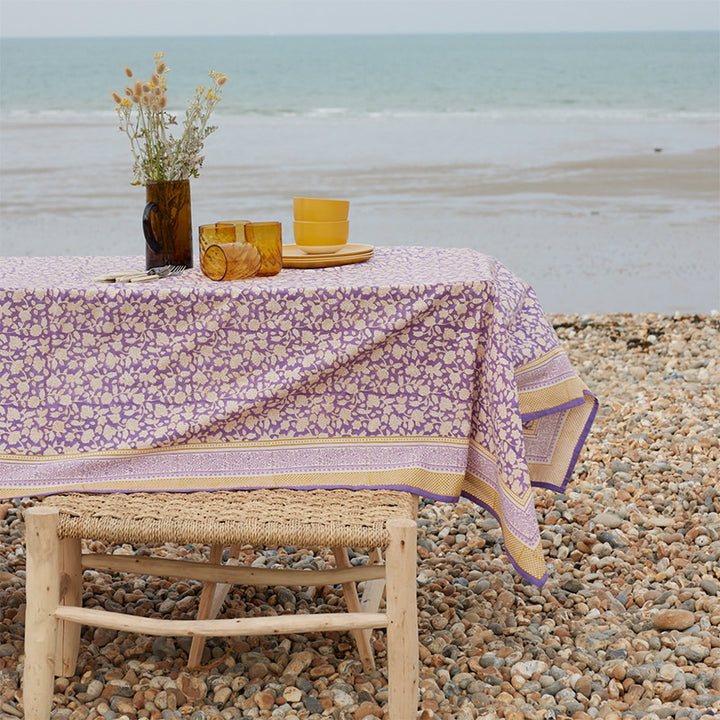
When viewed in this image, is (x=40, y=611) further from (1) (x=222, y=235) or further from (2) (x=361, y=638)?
(1) (x=222, y=235)

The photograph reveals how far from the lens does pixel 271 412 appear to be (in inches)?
83.1

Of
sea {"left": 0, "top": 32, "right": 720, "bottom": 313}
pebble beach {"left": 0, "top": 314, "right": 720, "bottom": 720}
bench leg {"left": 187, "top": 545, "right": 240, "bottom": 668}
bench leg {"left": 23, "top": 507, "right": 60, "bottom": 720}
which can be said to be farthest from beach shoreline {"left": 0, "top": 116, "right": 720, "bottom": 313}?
bench leg {"left": 23, "top": 507, "right": 60, "bottom": 720}

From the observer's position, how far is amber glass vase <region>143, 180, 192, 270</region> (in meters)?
2.20

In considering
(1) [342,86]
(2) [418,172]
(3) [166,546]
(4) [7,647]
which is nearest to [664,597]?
(3) [166,546]

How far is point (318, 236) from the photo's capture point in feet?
7.79

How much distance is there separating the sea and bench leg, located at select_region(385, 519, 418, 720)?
15.0 feet

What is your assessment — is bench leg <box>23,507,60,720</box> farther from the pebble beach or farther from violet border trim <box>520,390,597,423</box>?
violet border trim <box>520,390,597,423</box>

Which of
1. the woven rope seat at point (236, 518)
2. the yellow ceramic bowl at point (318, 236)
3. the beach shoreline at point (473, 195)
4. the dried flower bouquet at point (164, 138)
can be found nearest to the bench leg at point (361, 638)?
the woven rope seat at point (236, 518)

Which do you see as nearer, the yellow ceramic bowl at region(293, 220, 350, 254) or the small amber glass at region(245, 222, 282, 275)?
the small amber glass at region(245, 222, 282, 275)

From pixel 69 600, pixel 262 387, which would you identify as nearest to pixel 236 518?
pixel 262 387

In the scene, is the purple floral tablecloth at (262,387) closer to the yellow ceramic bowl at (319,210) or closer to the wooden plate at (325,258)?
the wooden plate at (325,258)

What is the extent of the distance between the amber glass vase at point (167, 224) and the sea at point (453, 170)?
3.95 m

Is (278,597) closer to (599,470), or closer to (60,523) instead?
(60,523)

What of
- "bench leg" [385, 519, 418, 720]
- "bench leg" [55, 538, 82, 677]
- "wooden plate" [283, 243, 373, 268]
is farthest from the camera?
"wooden plate" [283, 243, 373, 268]
